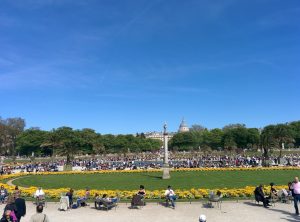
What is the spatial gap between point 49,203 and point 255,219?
12126mm

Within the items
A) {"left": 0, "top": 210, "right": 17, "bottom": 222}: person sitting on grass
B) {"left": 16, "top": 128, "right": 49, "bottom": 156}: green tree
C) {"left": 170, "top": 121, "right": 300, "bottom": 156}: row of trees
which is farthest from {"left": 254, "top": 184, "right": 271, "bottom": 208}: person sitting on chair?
{"left": 16, "top": 128, "right": 49, "bottom": 156}: green tree

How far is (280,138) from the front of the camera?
6994cm

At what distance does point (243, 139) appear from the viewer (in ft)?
381

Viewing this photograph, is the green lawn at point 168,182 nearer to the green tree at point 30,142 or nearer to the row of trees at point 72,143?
the row of trees at point 72,143

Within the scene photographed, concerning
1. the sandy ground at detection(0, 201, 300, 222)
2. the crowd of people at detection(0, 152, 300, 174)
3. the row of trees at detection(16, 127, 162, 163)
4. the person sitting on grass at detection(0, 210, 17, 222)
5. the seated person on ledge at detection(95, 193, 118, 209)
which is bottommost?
the sandy ground at detection(0, 201, 300, 222)

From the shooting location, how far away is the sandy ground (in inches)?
636

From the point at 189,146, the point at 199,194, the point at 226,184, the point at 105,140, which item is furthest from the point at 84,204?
the point at 189,146

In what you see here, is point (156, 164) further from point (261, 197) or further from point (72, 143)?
point (261, 197)

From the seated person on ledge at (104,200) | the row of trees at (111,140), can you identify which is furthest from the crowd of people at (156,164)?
the seated person on ledge at (104,200)

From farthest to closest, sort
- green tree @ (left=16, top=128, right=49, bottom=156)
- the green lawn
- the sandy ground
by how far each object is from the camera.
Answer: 1. green tree @ (left=16, top=128, right=49, bottom=156)
2. the green lawn
3. the sandy ground

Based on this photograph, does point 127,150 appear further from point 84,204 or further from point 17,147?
point 84,204

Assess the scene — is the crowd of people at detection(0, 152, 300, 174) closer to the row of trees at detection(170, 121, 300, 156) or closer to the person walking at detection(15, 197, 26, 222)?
the row of trees at detection(170, 121, 300, 156)

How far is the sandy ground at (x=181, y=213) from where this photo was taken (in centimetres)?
1616

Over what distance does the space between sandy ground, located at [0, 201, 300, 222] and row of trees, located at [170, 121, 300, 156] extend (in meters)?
47.9
